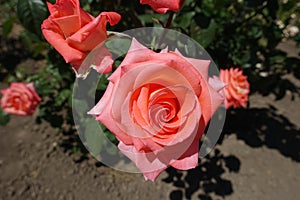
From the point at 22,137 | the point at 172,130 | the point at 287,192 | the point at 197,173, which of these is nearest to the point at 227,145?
the point at 197,173

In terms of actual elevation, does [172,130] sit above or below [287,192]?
above

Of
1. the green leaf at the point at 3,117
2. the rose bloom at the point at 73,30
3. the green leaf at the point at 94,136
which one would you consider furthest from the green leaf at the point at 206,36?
the green leaf at the point at 3,117

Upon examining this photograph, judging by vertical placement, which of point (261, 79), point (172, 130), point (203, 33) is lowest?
point (261, 79)

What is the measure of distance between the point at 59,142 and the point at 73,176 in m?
0.27

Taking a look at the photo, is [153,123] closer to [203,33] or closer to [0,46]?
[203,33]

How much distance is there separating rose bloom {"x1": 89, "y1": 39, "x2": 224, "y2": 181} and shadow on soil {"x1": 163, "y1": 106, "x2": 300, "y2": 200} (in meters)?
1.23

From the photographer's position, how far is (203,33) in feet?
4.18

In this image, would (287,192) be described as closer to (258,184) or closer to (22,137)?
(258,184)

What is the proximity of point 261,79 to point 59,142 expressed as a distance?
123 centimetres

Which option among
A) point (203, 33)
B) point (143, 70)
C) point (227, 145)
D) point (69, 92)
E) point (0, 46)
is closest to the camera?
point (143, 70)

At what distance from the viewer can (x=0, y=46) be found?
112 inches

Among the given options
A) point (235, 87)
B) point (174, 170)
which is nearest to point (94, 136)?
point (235, 87)

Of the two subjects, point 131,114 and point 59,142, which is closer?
point 131,114

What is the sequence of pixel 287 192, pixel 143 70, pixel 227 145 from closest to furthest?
pixel 143 70, pixel 287 192, pixel 227 145
